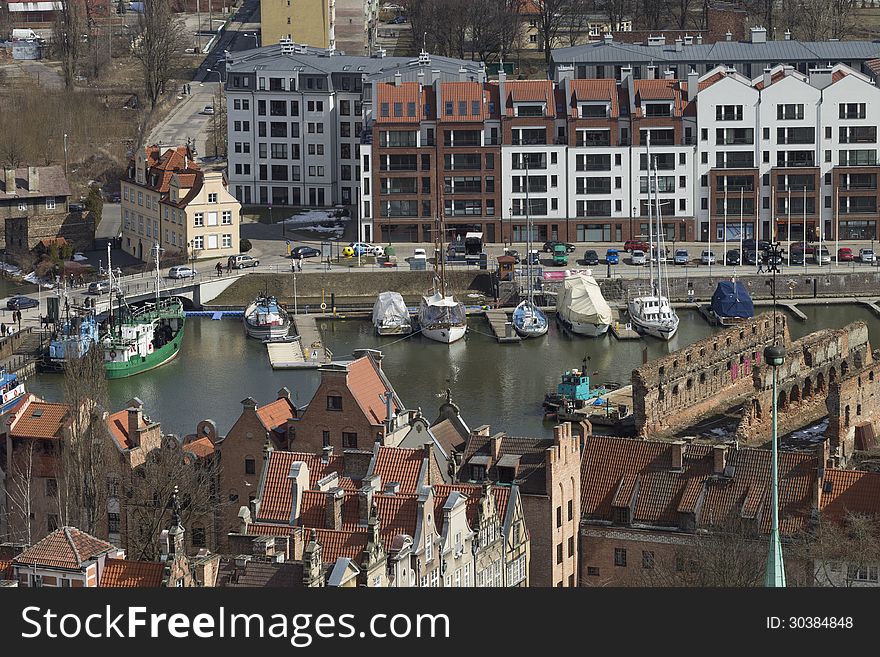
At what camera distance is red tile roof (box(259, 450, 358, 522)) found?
187 feet

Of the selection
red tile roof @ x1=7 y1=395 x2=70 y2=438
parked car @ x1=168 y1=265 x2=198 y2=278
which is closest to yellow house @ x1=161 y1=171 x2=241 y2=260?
parked car @ x1=168 y1=265 x2=198 y2=278

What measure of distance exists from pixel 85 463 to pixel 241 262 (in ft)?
175

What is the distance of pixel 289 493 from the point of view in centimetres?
5744

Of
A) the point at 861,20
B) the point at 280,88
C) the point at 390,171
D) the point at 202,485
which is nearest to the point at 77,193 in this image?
the point at 280,88

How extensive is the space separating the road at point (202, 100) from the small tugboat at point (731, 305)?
41125mm

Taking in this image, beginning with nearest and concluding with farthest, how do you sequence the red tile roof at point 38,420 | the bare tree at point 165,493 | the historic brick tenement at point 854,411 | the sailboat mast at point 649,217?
the bare tree at point 165,493, the red tile roof at point 38,420, the historic brick tenement at point 854,411, the sailboat mast at point 649,217

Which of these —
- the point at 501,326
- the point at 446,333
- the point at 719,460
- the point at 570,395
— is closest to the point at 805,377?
the point at 570,395

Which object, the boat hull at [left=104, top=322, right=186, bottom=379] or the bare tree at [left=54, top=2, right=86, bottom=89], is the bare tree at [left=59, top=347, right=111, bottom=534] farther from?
the bare tree at [left=54, top=2, right=86, bottom=89]

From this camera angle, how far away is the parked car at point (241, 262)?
11581cm

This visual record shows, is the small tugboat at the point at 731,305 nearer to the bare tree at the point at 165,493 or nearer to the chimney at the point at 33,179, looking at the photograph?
the chimney at the point at 33,179

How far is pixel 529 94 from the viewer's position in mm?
Answer: 122500

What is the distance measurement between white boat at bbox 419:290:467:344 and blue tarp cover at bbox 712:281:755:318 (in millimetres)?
11638

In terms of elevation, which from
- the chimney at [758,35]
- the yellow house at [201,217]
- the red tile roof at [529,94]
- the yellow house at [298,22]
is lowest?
the yellow house at [201,217]

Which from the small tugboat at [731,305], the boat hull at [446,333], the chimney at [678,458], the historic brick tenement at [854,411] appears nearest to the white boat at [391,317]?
the boat hull at [446,333]
